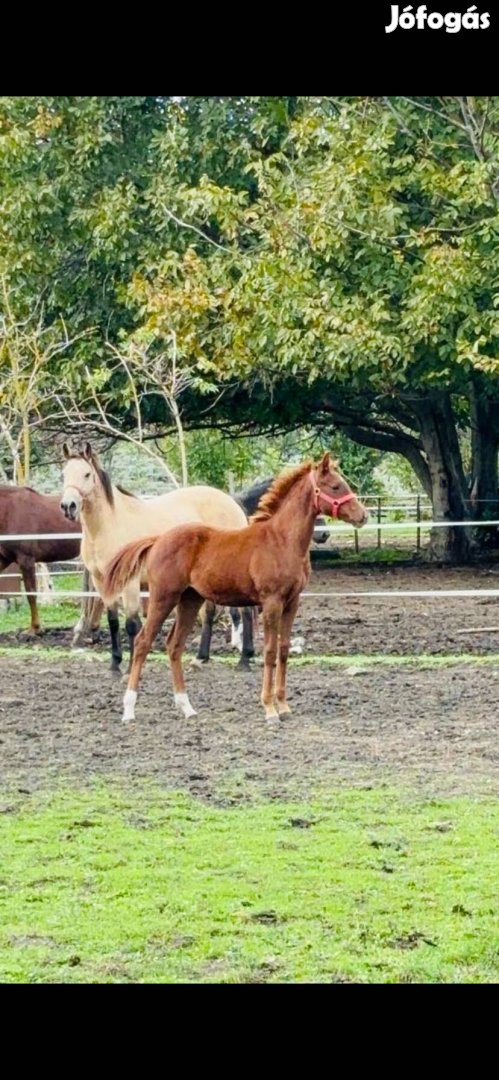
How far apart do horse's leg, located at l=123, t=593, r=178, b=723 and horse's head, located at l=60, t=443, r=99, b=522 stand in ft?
6.91

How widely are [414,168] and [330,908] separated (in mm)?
12702

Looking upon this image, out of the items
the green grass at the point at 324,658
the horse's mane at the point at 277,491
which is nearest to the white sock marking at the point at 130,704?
the horse's mane at the point at 277,491

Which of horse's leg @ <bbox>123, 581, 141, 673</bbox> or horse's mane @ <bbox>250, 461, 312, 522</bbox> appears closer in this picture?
horse's mane @ <bbox>250, 461, 312, 522</bbox>

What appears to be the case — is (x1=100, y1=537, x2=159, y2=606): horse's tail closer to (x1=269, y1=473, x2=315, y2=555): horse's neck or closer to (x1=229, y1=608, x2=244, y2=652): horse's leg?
(x1=269, y1=473, x2=315, y2=555): horse's neck

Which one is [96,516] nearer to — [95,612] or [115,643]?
[115,643]

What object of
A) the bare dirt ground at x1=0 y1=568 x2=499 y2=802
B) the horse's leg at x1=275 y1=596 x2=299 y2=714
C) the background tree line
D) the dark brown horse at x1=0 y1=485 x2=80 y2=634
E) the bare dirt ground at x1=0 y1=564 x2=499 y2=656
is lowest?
the bare dirt ground at x1=0 y1=564 x2=499 y2=656

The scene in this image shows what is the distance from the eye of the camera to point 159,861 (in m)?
5.41

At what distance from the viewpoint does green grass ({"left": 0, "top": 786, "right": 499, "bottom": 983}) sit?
4156 mm

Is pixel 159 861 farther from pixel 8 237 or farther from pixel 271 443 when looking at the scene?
pixel 271 443

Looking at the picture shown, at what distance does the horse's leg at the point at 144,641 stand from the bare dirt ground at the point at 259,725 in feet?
0.44

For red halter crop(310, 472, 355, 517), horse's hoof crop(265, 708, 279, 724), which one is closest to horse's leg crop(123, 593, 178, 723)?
horse's hoof crop(265, 708, 279, 724)

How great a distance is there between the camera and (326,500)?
907cm

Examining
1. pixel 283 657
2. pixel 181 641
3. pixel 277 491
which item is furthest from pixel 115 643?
pixel 277 491
